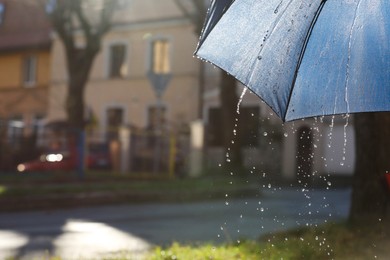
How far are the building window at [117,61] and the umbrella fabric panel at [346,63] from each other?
1315 inches

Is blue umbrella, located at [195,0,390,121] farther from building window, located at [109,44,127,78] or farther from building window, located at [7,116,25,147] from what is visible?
building window, located at [109,44,127,78]

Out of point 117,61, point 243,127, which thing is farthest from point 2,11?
point 243,127

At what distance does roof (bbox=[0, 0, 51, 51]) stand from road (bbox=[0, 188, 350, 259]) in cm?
2760

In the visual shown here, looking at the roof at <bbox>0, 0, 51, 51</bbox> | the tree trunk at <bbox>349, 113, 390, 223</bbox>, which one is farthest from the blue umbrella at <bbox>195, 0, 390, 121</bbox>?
the roof at <bbox>0, 0, 51, 51</bbox>

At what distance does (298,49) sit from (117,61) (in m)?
34.0

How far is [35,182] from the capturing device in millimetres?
17922

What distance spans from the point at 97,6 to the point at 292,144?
29.8 ft

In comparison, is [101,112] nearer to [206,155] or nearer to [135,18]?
[135,18]

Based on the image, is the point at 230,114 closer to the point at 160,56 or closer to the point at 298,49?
the point at 160,56

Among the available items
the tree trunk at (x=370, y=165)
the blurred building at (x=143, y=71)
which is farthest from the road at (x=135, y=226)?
the blurred building at (x=143, y=71)

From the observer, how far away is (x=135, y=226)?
11.4m

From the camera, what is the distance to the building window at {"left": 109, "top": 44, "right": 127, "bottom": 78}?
38031 mm

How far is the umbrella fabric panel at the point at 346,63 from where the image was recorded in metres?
4.39

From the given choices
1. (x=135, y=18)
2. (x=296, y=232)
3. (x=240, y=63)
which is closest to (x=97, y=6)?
(x=135, y=18)
